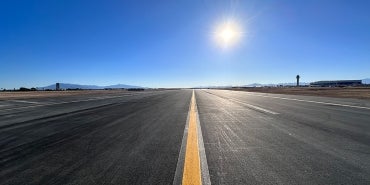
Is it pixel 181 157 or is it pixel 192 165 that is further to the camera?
pixel 181 157

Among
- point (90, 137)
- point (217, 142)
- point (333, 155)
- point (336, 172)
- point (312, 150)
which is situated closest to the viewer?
point (336, 172)

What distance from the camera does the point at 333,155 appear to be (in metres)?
4.71

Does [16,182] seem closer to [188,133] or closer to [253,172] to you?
[253,172]

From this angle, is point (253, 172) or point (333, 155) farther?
point (333, 155)

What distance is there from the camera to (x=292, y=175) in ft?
12.1

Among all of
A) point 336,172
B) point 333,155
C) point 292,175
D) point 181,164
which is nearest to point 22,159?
point 181,164

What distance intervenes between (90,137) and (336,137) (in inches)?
212

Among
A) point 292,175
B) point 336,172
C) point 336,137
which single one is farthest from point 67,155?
point 336,137

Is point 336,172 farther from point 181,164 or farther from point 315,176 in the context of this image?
point 181,164

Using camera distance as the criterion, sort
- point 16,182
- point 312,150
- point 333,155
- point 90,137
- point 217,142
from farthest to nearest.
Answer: point 90,137 < point 217,142 < point 312,150 < point 333,155 < point 16,182

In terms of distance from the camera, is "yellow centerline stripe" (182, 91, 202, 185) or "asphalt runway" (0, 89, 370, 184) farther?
"asphalt runway" (0, 89, 370, 184)

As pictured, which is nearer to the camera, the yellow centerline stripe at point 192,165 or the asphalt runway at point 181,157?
the yellow centerline stripe at point 192,165

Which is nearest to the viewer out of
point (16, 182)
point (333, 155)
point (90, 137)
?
point (16, 182)

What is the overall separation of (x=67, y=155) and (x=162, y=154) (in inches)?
61.8
